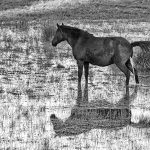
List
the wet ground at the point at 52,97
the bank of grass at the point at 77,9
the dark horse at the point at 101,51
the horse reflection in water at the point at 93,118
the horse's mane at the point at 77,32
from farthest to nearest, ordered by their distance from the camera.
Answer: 1. the bank of grass at the point at 77,9
2. the horse's mane at the point at 77,32
3. the dark horse at the point at 101,51
4. the horse reflection in water at the point at 93,118
5. the wet ground at the point at 52,97

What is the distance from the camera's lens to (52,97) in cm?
1286

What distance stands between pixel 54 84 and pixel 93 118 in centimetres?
374

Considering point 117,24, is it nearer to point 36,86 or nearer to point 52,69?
point 52,69

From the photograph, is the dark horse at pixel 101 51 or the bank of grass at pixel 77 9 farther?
the bank of grass at pixel 77 9

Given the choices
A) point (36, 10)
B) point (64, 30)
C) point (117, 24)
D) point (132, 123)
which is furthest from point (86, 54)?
point (36, 10)

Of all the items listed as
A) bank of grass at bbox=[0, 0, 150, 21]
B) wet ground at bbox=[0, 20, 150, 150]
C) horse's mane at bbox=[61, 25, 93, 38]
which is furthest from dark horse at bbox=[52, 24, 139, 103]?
bank of grass at bbox=[0, 0, 150, 21]

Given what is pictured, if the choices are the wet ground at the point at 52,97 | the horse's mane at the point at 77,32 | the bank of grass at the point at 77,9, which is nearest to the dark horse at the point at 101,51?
the horse's mane at the point at 77,32

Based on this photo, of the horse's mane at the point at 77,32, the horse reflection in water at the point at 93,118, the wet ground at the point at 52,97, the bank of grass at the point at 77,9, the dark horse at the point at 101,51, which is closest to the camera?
the wet ground at the point at 52,97

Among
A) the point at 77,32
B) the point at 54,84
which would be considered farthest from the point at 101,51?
the point at 54,84

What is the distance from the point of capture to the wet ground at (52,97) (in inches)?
372

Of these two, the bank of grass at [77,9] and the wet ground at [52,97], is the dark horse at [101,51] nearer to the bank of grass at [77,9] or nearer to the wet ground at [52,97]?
the wet ground at [52,97]

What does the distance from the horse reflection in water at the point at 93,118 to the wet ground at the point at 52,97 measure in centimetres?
6

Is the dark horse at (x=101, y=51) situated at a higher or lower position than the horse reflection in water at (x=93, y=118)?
higher

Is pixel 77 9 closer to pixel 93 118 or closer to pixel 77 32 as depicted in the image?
pixel 77 32
